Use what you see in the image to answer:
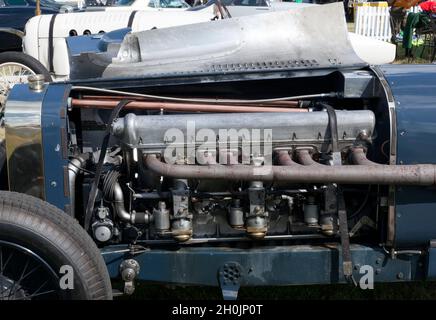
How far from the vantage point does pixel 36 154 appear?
2809 mm

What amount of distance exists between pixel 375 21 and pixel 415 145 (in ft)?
42.4

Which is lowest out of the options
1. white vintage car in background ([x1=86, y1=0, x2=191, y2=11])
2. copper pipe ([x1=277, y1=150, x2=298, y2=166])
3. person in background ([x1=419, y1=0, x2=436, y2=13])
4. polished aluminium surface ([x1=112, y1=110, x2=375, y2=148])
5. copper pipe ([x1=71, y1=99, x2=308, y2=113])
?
copper pipe ([x1=277, y1=150, x2=298, y2=166])

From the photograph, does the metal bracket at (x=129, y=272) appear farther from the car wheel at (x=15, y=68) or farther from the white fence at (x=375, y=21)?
the white fence at (x=375, y=21)

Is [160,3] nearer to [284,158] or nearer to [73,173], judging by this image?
[73,173]

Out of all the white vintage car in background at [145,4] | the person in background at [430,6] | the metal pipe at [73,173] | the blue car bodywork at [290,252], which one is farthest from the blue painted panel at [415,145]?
the person in background at [430,6]

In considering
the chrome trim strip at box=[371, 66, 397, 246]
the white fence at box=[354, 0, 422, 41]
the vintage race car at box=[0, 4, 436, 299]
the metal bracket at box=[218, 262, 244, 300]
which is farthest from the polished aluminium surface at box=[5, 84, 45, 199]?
the white fence at box=[354, 0, 422, 41]

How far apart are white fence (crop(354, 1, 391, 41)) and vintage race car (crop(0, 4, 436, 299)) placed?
12.4 metres

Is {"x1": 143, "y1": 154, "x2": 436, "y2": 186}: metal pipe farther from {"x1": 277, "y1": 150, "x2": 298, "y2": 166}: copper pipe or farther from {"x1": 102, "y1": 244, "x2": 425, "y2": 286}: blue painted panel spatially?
{"x1": 102, "y1": 244, "x2": 425, "y2": 286}: blue painted panel

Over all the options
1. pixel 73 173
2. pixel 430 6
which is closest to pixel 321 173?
pixel 73 173

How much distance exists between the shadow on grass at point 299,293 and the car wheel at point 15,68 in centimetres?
451

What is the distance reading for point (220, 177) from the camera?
2.65m

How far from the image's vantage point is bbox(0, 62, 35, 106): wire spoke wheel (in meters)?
7.60

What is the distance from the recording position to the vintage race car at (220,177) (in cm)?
265

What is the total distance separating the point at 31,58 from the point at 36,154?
518cm
